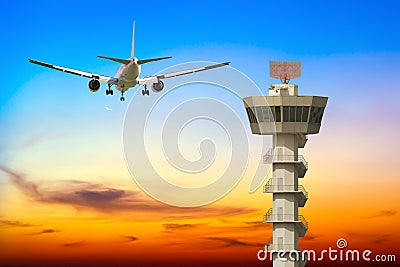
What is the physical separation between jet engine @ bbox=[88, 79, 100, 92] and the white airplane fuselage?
158 inches

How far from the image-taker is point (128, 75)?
509ft

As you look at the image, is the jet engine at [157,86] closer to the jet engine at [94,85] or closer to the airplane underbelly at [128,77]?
the airplane underbelly at [128,77]

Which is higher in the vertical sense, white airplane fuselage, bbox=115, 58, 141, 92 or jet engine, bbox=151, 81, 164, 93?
jet engine, bbox=151, 81, 164, 93

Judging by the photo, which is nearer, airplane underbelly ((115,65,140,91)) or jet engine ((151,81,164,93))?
airplane underbelly ((115,65,140,91))

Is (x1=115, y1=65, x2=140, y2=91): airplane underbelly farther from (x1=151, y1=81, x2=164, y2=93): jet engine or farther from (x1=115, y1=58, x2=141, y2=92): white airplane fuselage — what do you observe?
(x1=151, y1=81, x2=164, y2=93): jet engine

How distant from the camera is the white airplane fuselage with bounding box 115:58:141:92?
154 meters

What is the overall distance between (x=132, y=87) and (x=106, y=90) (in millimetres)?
4915

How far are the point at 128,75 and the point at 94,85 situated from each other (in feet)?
34.1

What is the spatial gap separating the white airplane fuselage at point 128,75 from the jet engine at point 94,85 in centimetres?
402

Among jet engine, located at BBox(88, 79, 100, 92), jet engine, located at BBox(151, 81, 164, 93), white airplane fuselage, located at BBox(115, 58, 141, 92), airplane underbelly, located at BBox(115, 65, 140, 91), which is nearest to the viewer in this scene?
white airplane fuselage, located at BBox(115, 58, 141, 92)

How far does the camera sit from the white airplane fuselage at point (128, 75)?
154 meters

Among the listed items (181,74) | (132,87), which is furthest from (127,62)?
(181,74)

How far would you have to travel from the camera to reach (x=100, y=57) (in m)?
143

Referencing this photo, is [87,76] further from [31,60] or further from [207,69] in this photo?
[207,69]
